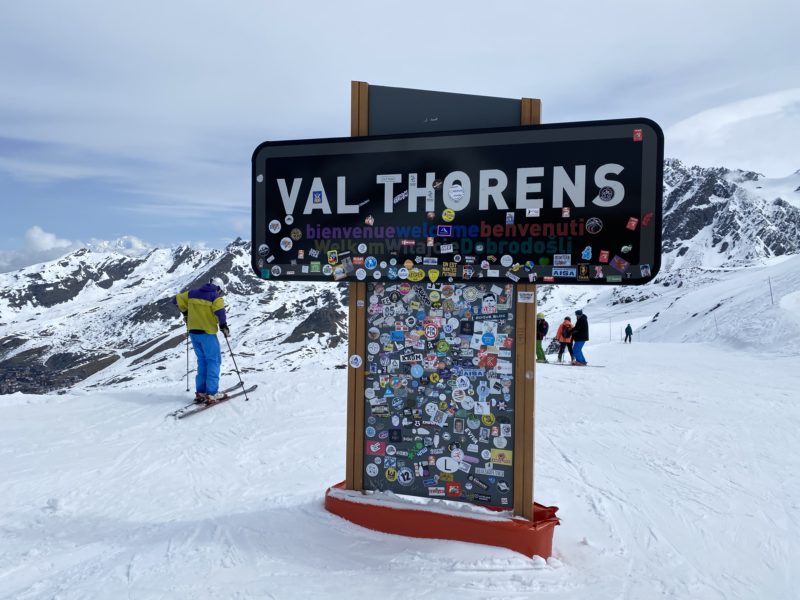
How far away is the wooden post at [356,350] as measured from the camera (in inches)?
164

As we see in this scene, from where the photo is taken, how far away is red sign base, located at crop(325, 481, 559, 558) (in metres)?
3.70

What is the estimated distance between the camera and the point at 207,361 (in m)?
8.24

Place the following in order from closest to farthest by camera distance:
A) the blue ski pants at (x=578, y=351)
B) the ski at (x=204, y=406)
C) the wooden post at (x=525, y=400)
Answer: the wooden post at (x=525, y=400), the ski at (x=204, y=406), the blue ski pants at (x=578, y=351)

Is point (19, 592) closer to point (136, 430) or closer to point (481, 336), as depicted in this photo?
point (481, 336)

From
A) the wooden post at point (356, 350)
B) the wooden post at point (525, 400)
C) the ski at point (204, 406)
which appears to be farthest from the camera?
the ski at point (204, 406)

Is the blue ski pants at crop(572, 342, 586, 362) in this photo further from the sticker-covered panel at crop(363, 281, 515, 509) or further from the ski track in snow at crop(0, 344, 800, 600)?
the sticker-covered panel at crop(363, 281, 515, 509)

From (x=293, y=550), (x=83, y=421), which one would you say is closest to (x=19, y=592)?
(x=293, y=550)

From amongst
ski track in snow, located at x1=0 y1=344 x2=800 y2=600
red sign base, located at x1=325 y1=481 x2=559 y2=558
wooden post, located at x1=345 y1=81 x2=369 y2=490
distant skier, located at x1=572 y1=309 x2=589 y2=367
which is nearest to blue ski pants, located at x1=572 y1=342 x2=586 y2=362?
distant skier, located at x1=572 y1=309 x2=589 y2=367

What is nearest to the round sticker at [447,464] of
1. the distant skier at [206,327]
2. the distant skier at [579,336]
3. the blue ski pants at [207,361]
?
the distant skier at [206,327]

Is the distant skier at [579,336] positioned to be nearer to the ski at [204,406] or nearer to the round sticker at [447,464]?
the ski at [204,406]

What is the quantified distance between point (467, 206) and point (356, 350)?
4.80 feet

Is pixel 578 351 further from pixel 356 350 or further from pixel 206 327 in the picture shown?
pixel 356 350

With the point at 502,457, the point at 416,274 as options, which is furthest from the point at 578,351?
the point at 416,274

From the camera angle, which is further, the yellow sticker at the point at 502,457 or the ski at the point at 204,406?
the ski at the point at 204,406
